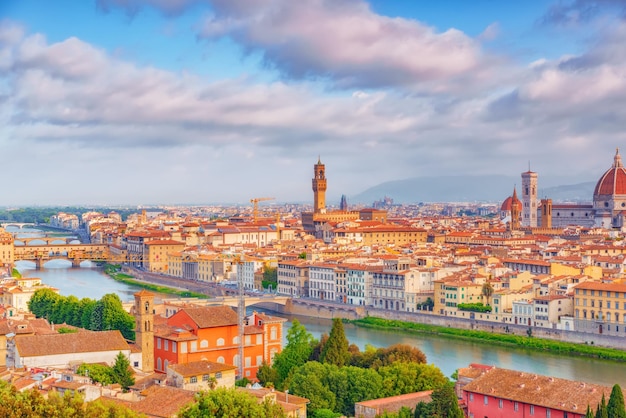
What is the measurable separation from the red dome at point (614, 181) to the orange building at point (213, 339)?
3131 cm

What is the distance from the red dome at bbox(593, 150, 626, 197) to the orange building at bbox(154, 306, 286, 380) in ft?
103

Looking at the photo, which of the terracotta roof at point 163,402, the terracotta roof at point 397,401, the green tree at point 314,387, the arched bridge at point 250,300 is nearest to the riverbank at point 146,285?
the arched bridge at point 250,300

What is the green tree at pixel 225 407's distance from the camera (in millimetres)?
8117

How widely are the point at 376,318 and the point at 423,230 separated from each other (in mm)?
19586

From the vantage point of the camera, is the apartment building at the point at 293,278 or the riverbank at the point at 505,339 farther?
the apartment building at the point at 293,278

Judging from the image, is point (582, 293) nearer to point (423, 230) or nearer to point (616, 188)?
point (423, 230)

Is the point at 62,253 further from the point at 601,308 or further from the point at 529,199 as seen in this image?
the point at 601,308

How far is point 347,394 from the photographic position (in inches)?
446

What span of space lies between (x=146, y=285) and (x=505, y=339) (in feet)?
52.8

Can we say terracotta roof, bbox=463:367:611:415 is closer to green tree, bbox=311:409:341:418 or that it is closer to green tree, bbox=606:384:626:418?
green tree, bbox=606:384:626:418

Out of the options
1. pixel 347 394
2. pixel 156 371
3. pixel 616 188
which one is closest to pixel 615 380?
pixel 347 394

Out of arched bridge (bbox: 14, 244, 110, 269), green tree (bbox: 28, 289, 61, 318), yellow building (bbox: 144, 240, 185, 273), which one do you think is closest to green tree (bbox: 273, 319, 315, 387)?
green tree (bbox: 28, 289, 61, 318)

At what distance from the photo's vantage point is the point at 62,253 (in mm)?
43906

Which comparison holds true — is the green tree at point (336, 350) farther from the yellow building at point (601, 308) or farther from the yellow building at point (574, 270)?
the yellow building at point (574, 270)
